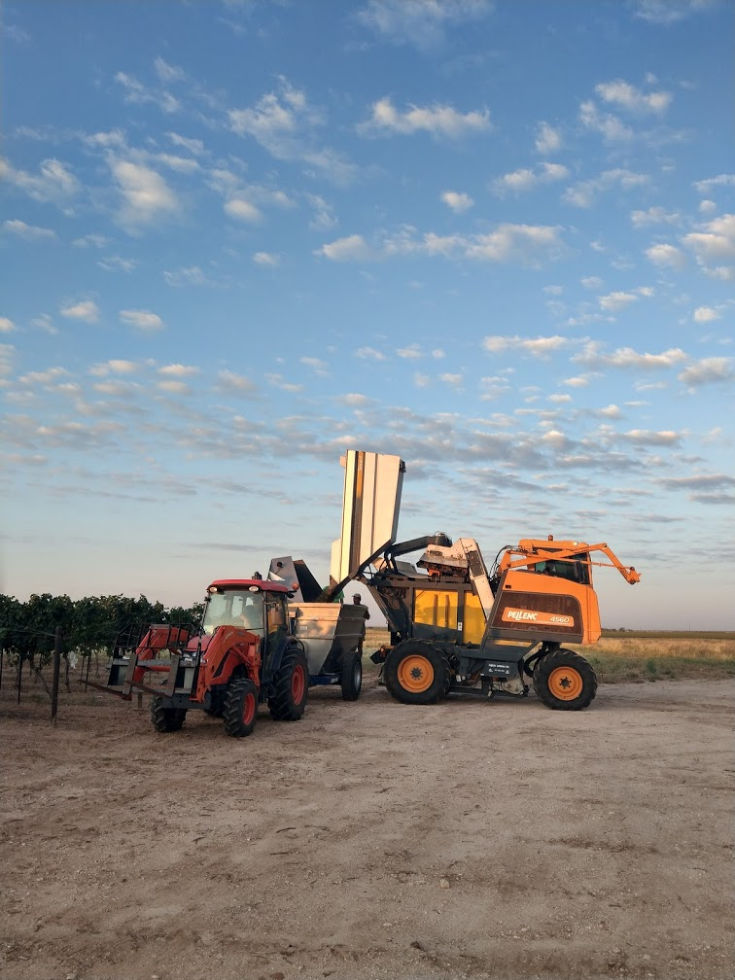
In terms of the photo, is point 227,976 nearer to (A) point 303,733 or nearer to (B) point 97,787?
(B) point 97,787

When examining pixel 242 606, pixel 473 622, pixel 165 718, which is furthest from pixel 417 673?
pixel 165 718

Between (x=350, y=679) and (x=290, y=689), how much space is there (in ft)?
15.7

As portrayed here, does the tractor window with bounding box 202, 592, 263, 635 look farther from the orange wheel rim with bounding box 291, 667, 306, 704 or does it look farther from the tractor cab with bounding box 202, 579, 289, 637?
the orange wheel rim with bounding box 291, 667, 306, 704

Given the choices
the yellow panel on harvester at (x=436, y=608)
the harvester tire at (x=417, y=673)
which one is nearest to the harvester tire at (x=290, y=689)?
the harvester tire at (x=417, y=673)

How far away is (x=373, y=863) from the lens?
21.7 feet

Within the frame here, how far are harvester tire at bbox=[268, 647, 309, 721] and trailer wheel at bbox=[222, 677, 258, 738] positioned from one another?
155 cm

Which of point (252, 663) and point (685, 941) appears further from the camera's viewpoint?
point (252, 663)

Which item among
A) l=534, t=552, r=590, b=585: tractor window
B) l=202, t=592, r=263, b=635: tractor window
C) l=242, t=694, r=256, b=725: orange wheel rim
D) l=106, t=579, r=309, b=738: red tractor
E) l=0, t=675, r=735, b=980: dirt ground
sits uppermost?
l=534, t=552, r=590, b=585: tractor window

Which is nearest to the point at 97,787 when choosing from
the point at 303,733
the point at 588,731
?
the point at 303,733

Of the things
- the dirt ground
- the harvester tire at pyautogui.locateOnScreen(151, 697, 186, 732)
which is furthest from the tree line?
the dirt ground

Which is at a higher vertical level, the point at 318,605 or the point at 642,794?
the point at 318,605

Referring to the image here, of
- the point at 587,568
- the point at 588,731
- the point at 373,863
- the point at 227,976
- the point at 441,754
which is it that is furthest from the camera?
the point at 587,568

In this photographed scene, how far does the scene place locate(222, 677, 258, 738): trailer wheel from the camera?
41.1 feet

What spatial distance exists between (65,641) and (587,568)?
524 inches
